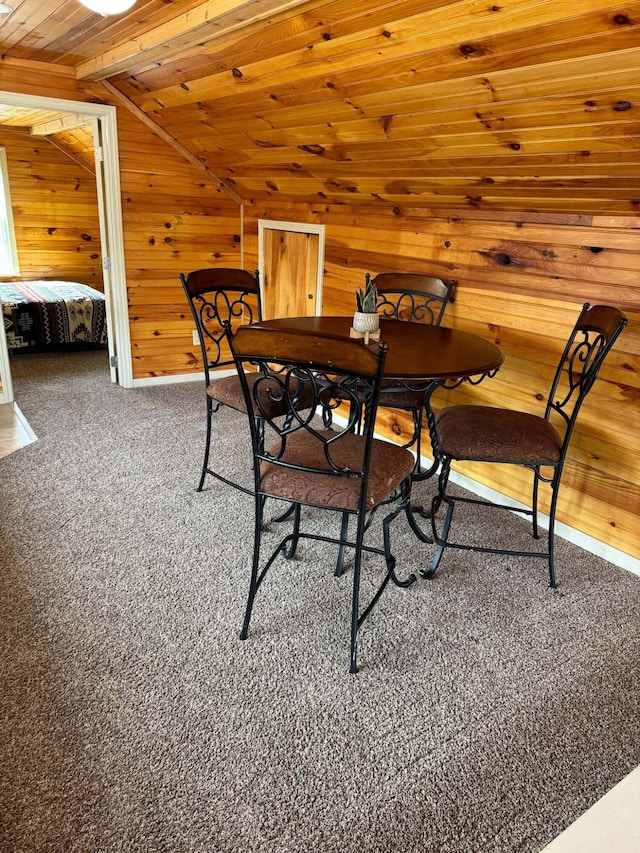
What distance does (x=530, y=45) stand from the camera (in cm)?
165

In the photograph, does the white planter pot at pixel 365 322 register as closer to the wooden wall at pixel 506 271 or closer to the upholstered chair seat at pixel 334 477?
the upholstered chair seat at pixel 334 477

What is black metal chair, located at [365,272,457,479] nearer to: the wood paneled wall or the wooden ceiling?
the wooden ceiling

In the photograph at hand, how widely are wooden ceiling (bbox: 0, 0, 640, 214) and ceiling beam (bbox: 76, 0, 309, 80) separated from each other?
1 cm

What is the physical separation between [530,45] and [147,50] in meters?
A: 1.91

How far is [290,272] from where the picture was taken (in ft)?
13.6

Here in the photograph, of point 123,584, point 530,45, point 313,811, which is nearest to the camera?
point 313,811

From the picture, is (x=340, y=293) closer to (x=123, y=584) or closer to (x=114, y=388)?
(x=114, y=388)

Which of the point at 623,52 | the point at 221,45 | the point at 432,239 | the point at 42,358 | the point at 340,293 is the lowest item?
the point at 42,358

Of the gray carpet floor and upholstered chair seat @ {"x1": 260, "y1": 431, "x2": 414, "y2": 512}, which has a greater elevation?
upholstered chair seat @ {"x1": 260, "y1": 431, "x2": 414, "y2": 512}

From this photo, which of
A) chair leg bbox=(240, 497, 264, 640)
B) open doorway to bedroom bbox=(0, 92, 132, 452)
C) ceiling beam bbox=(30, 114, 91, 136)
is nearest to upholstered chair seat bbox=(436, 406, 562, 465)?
chair leg bbox=(240, 497, 264, 640)

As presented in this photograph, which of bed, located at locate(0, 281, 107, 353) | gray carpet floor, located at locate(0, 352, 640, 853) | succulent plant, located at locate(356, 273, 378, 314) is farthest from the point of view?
bed, located at locate(0, 281, 107, 353)

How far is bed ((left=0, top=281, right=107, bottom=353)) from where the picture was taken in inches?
194

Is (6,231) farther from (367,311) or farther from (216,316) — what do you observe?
(367,311)

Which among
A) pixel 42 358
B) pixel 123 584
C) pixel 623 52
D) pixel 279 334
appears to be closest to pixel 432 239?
pixel 623 52
